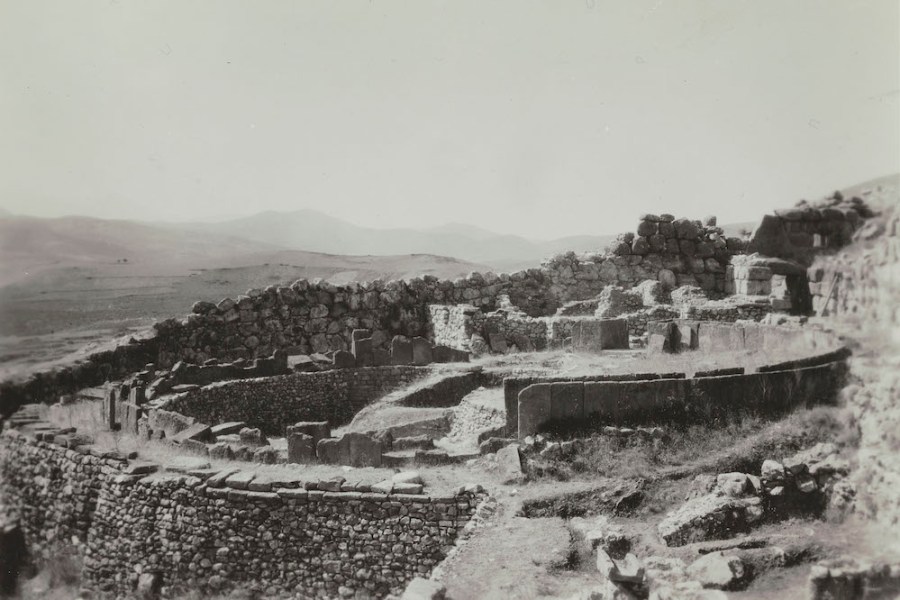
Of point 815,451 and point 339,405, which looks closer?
point 815,451

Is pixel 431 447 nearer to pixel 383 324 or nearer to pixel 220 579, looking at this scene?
pixel 220 579

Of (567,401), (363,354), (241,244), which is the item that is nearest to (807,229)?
(363,354)

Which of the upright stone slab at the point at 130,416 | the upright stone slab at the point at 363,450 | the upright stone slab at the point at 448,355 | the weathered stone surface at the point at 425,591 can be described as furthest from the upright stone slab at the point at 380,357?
the weathered stone surface at the point at 425,591

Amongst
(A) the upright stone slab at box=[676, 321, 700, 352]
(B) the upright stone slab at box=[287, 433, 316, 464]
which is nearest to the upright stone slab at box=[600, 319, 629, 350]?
(A) the upright stone slab at box=[676, 321, 700, 352]

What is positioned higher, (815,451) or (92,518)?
(815,451)

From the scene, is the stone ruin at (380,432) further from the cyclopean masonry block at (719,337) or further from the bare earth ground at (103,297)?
the bare earth ground at (103,297)

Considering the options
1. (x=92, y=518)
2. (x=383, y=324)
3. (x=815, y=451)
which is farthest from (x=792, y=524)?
(x=383, y=324)

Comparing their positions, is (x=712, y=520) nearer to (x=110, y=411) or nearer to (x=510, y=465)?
(x=510, y=465)
